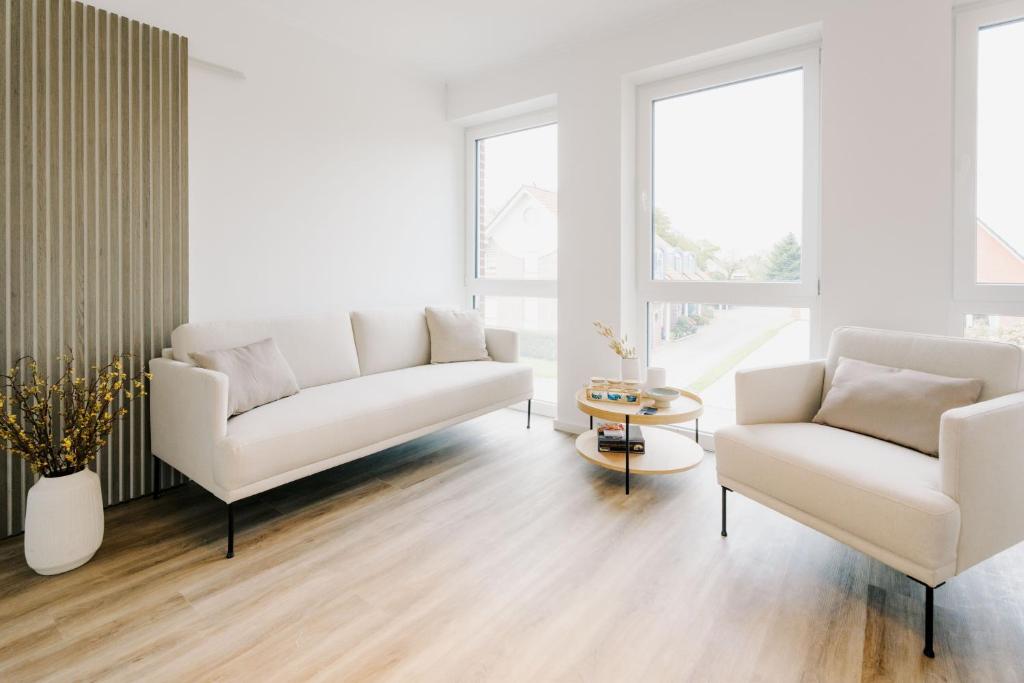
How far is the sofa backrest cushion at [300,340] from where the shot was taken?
8.48ft

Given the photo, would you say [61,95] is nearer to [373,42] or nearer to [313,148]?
[313,148]

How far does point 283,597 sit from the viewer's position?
1.83 metres

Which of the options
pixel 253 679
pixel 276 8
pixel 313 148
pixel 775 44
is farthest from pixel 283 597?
pixel 775 44

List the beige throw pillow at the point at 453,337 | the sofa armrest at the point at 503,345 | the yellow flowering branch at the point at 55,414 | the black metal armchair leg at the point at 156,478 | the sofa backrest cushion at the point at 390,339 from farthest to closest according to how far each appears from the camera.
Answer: the sofa armrest at the point at 503,345
the beige throw pillow at the point at 453,337
the sofa backrest cushion at the point at 390,339
the black metal armchair leg at the point at 156,478
the yellow flowering branch at the point at 55,414

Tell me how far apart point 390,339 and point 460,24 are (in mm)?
2078

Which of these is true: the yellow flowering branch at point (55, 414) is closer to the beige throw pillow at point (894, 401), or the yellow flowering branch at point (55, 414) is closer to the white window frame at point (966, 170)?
the beige throw pillow at point (894, 401)

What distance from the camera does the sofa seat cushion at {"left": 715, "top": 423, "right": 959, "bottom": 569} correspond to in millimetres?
1496

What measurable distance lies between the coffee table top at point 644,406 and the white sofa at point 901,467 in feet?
1.15

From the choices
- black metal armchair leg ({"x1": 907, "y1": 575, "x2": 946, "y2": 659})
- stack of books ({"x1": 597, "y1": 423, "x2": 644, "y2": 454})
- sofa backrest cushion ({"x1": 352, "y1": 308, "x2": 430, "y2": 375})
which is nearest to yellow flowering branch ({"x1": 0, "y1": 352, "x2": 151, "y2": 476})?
sofa backrest cushion ({"x1": 352, "y1": 308, "x2": 430, "y2": 375})

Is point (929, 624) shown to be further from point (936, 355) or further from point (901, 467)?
point (936, 355)

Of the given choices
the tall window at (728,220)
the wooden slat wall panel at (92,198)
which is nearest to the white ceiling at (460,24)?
the tall window at (728,220)

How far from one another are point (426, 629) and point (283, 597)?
557 mm

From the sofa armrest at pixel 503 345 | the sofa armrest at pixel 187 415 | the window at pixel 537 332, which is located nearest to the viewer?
the sofa armrest at pixel 187 415

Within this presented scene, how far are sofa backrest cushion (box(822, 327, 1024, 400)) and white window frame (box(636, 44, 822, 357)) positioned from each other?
0.50m
